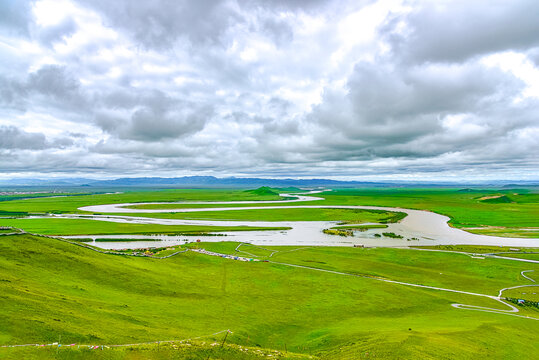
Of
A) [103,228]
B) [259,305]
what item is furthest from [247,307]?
[103,228]

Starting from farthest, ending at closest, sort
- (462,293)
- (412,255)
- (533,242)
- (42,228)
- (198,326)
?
(42,228), (533,242), (412,255), (462,293), (198,326)

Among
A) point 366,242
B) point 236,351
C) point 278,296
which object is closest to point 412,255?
point 366,242

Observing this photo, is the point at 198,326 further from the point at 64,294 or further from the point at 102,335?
the point at 64,294

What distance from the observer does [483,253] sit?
83.5 metres

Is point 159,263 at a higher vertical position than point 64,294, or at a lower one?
lower

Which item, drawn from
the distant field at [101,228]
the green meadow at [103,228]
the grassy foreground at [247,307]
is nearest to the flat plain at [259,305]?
the grassy foreground at [247,307]

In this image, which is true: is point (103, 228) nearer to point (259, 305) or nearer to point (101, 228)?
point (101, 228)

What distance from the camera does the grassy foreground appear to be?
24953 millimetres

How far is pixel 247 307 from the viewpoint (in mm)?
41719

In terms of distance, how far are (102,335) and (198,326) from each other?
10.8 metres

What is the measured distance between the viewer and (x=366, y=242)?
10106 centimetres

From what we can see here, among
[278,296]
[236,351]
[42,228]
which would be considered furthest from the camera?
[42,228]

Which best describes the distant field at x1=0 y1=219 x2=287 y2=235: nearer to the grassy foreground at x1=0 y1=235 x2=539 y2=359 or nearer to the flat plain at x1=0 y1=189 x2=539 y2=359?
the flat plain at x1=0 y1=189 x2=539 y2=359

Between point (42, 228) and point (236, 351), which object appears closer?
point (236, 351)
